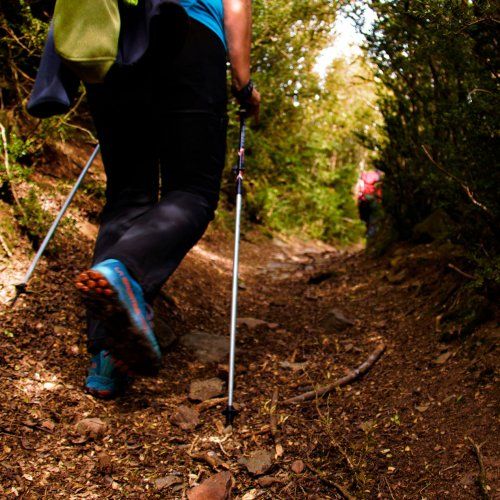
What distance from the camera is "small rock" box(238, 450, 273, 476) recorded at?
5.64 feet

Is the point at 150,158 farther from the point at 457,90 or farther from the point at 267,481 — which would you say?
the point at 457,90

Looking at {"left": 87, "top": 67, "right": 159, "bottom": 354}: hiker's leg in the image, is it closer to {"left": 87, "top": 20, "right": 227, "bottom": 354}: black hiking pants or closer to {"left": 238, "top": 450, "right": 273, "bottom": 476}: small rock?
{"left": 87, "top": 20, "right": 227, "bottom": 354}: black hiking pants

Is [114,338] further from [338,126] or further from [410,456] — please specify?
[338,126]

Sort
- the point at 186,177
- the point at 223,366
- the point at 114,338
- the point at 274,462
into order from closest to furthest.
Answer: the point at 114,338 → the point at 274,462 → the point at 186,177 → the point at 223,366

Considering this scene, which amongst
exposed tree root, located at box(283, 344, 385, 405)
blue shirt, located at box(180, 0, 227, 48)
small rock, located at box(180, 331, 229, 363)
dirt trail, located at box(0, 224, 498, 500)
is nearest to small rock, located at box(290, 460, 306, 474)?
dirt trail, located at box(0, 224, 498, 500)

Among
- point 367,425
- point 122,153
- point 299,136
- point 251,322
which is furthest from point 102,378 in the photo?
point 299,136

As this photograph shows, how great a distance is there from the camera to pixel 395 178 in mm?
4414

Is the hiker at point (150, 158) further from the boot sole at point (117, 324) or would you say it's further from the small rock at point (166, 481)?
the small rock at point (166, 481)

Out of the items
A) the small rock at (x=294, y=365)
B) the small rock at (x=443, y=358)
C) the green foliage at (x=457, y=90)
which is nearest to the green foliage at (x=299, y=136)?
the green foliage at (x=457, y=90)

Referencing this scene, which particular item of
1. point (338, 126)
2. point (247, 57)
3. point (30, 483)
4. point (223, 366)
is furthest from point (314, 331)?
point (338, 126)

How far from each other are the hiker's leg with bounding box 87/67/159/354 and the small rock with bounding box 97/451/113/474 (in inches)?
19.0

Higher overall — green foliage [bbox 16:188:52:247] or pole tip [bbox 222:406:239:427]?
green foliage [bbox 16:188:52:247]

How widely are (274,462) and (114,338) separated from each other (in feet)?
2.24

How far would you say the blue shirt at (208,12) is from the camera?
77.5 inches
